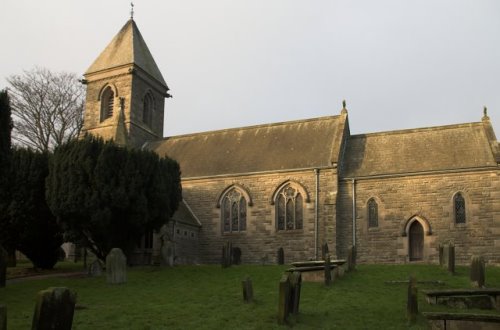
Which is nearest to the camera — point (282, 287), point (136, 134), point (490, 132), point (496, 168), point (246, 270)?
point (282, 287)

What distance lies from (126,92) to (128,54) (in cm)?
288

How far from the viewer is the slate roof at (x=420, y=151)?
1051 inches

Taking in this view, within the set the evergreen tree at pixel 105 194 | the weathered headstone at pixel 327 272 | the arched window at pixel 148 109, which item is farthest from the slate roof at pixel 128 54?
the weathered headstone at pixel 327 272

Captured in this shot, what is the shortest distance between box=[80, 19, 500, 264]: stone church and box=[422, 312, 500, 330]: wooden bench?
15247 millimetres

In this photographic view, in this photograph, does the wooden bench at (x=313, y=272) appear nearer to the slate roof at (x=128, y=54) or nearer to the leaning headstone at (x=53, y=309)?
the leaning headstone at (x=53, y=309)

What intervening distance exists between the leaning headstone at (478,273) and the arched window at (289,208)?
12742mm

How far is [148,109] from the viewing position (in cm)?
3897

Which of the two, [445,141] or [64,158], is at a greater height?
[445,141]

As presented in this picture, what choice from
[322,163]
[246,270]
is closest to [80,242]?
[246,270]

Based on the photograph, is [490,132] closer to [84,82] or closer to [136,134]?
[136,134]

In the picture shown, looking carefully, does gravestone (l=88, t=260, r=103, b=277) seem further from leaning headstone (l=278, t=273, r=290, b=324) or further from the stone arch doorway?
the stone arch doorway

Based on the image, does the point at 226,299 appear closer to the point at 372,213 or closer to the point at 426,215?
the point at 372,213

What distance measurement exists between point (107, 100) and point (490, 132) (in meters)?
25.4

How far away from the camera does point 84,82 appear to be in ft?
128
